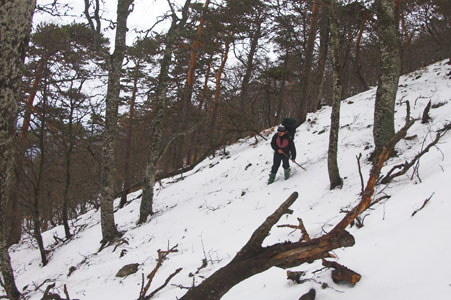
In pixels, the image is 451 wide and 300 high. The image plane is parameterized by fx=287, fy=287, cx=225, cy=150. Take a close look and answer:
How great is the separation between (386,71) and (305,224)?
12.0 feet

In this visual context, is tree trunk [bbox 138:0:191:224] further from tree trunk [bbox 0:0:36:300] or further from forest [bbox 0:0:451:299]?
tree trunk [bbox 0:0:36:300]

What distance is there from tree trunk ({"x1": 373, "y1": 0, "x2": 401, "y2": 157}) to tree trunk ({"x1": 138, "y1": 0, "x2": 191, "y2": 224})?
5.12 m

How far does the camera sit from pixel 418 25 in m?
14.7

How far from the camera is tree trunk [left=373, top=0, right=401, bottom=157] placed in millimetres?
5672

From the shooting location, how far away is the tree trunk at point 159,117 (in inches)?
329

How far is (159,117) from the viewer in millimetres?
8641

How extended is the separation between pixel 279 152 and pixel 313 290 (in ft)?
19.9

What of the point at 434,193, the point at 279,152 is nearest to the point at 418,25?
the point at 279,152

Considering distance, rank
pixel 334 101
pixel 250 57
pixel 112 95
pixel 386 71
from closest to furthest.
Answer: pixel 334 101 → pixel 386 71 → pixel 112 95 → pixel 250 57

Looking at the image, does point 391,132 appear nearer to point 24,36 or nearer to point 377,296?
point 377,296

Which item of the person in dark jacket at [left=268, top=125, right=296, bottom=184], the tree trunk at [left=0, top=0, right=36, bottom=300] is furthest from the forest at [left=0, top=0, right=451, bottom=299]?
the person in dark jacket at [left=268, top=125, right=296, bottom=184]

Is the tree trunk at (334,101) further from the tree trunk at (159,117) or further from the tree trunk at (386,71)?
the tree trunk at (159,117)

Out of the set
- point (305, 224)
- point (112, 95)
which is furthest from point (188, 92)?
point (305, 224)

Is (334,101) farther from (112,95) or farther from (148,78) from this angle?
(148,78)
